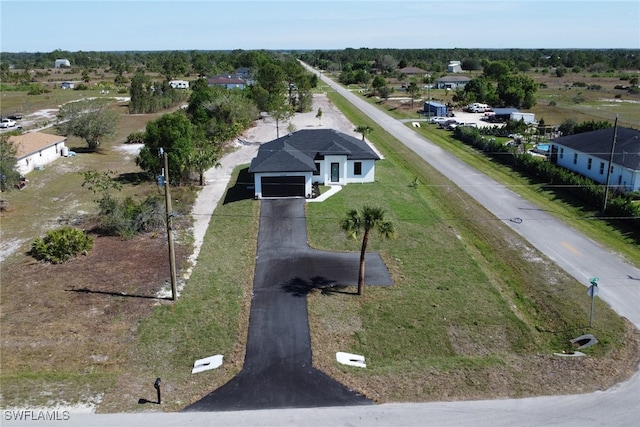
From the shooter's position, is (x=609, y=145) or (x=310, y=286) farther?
(x=609, y=145)

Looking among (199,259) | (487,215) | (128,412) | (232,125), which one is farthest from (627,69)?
(128,412)

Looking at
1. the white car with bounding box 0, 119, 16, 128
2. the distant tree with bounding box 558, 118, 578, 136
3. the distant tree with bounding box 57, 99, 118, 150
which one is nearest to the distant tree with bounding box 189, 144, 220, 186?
the distant tree with bounding box 57, 99, 118, 150

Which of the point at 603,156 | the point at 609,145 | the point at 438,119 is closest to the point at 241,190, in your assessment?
the point at 603,156

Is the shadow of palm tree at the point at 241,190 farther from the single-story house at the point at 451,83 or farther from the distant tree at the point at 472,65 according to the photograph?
the distant tree at the point at 472,65

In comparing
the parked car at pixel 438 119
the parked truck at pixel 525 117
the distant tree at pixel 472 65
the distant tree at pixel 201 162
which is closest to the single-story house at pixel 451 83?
the parked car at pixel 438 119

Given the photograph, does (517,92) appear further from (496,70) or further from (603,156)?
(603,156)

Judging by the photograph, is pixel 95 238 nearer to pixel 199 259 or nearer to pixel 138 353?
pixel 199 259
